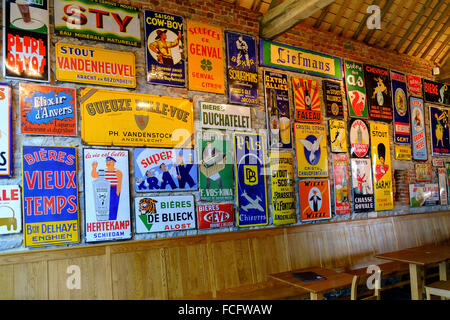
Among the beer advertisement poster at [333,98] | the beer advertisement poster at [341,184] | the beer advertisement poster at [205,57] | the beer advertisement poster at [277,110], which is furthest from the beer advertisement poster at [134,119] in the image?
the beer advertisement poster at [341,184]

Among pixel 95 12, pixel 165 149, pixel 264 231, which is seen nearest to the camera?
pixel 95 12

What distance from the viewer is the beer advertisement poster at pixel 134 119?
12.8 feet

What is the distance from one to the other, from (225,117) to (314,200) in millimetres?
2019

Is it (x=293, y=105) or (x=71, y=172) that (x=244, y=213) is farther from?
(x=71, y=172)

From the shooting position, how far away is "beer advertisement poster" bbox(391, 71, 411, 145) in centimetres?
690

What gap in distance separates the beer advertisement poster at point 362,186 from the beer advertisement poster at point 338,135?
1.18 ft

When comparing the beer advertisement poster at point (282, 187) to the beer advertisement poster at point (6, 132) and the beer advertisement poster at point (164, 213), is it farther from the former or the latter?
the beer advertisement poster at point (6, 132)

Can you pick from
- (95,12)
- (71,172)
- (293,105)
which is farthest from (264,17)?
(71,172)

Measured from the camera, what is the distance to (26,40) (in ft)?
11.9

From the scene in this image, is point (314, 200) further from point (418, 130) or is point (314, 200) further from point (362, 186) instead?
point (418, 130)

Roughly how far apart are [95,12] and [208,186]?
2492mm

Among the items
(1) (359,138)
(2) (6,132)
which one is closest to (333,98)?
(1) (359,138)

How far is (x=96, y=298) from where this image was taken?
3627 millimetres

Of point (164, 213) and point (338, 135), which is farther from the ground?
point (338, 135)
